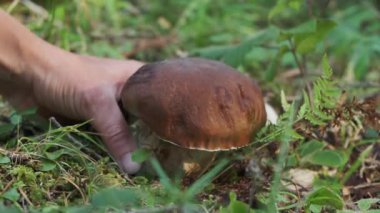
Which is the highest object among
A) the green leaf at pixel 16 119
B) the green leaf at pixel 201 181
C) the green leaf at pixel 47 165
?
the green leaf at pixel 201 181

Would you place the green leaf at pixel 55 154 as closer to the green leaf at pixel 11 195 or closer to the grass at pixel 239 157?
the grass at pixel 239 157

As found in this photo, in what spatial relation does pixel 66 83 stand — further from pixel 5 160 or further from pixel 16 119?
pixel 5 160

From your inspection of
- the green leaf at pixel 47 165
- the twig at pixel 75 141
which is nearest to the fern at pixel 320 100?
the twig at pixel 75 141

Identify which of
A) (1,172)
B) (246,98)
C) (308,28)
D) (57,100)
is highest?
(308,28)

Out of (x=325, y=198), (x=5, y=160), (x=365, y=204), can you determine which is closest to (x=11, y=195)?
(x=5, y=160)

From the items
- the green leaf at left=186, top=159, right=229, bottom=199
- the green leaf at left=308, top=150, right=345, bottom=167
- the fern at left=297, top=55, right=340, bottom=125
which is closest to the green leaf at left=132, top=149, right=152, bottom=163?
the green leaf at left=186, top=159, right=229, bottom=199

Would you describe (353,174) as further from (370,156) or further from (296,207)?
(296,207)

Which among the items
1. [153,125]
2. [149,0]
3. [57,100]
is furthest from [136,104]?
[149,0]
